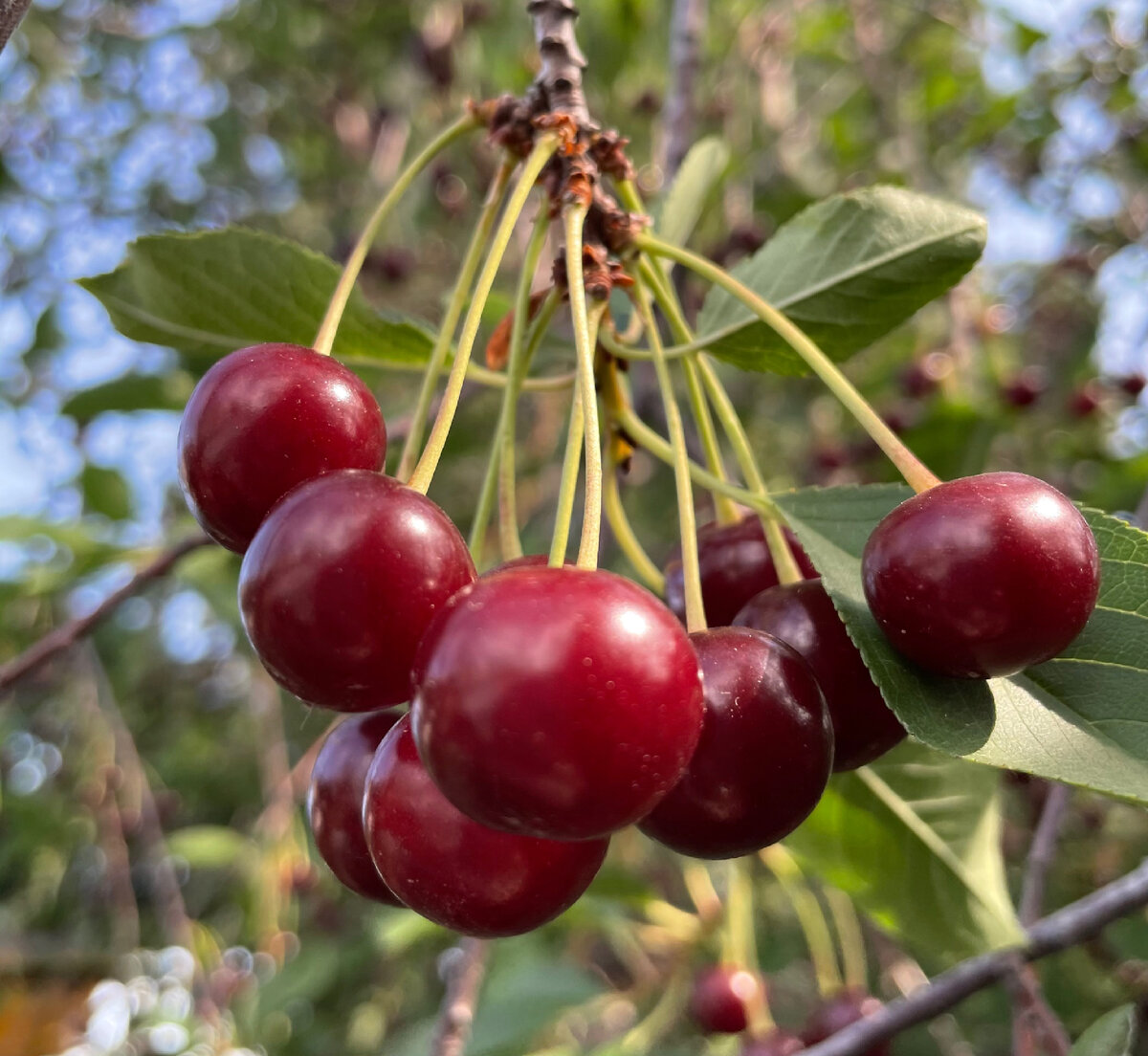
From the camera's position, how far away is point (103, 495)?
2.89m

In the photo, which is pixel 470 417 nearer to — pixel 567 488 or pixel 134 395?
pixel 134 395

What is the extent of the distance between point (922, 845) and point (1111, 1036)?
302 millimetres

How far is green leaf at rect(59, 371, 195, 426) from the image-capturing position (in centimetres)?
207

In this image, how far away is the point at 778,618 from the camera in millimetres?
859

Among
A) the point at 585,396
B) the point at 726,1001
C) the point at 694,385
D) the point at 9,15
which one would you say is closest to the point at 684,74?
the point at 694,385

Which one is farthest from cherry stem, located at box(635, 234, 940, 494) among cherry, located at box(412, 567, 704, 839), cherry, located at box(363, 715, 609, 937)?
cherry, located at box(363, 715, 609, 937)

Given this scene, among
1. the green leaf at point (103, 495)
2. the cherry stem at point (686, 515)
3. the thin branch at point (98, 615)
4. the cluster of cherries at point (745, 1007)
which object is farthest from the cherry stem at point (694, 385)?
the green leaf at point (103, 495)

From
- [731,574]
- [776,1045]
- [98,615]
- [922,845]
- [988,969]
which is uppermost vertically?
[731,574]

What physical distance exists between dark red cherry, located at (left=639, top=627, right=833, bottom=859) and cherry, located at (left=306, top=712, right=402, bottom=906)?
261mm

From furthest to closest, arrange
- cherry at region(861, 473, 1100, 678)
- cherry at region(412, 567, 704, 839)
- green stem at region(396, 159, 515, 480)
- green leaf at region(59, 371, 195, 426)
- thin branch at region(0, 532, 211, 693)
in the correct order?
green leaf at region(59, 371, 195, 426) → thin branch at region(0, 532, 211, 693) → green stem at region(396, 159, 515, 480) → cherry at region(861, 473, 1100, 678) → cherry at region(412, 567, 704, 839)

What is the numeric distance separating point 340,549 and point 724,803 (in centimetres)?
34

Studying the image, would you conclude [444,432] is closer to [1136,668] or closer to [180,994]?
[1136,668]

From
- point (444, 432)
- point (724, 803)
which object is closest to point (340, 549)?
point (444, 432)

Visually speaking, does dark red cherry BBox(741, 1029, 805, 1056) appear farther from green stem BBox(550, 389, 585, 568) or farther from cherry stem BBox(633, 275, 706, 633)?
green stem BBox(550, 389, 585, 568)
